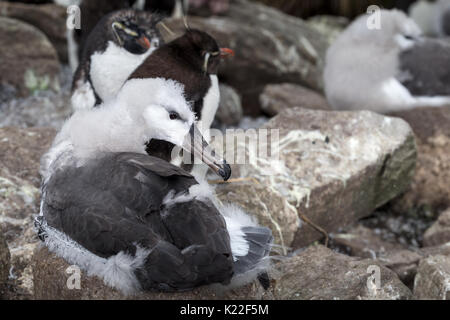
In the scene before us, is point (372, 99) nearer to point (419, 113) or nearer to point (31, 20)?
point (419, 113)

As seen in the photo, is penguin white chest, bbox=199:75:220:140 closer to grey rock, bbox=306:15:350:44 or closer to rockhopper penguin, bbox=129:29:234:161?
rockhopper penguin, bbox=129:29:234:161

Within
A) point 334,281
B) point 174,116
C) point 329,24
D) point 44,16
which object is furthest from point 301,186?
point 329,24

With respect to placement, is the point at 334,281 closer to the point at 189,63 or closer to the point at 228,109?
the point at 189,63

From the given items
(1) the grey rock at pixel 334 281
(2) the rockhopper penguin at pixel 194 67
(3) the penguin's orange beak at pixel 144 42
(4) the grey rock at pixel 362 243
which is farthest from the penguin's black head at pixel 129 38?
(1) the grey rock at pixel 334 281

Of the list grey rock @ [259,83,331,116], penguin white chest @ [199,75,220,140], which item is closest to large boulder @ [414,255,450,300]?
penguin white chest @ [199,75,220,140]

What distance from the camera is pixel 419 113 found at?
4703mm

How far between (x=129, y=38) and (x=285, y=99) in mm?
1902

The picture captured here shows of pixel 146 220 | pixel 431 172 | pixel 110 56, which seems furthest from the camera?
pixel 431 172

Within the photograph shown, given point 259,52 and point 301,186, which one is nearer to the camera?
point 301,186

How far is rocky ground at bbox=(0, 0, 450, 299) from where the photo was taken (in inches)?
110

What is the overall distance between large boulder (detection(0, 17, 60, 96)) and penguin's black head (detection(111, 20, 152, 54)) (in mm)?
1454

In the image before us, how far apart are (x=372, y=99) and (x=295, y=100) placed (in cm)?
80

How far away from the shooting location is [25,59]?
206 inches

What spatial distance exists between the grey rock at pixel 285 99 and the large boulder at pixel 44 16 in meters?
2.03
